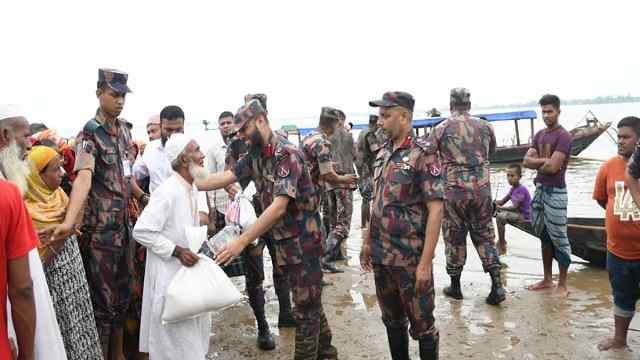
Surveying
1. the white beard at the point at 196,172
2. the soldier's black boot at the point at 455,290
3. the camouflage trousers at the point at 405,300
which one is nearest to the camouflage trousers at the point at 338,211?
the soldier's black boot at the point at 455,290

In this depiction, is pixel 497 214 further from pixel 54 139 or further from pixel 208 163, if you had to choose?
pixel 54 139

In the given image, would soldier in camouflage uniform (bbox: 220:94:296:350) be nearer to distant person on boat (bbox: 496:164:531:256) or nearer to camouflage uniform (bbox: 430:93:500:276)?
camouflage uniform (bbox: 430:93:500:276)

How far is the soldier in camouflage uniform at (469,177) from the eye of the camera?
16.7 feet

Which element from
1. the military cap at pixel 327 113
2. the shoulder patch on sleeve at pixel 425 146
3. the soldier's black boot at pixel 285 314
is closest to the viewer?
the shoulder patch on sleeve at pixel 425 146

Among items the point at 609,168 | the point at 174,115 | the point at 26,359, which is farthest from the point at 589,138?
the point at 26,359

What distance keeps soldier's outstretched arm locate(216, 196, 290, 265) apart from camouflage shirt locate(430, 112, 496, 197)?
246 cm

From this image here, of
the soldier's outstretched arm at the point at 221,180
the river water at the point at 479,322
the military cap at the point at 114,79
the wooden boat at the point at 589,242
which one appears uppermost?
the military cap at the point at 114,79

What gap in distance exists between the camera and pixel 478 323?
15.3ft

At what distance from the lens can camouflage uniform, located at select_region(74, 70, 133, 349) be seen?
3.49 m

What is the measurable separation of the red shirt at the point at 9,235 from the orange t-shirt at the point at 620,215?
400 cm

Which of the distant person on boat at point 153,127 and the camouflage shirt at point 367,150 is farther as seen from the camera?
the camouflage shirt at point 367,150

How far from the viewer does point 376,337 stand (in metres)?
4.44

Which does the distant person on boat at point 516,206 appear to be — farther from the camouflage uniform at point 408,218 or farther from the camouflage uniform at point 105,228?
the camouflage uniform at point 105,228

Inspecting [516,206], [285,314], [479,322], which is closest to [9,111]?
[285,314]
